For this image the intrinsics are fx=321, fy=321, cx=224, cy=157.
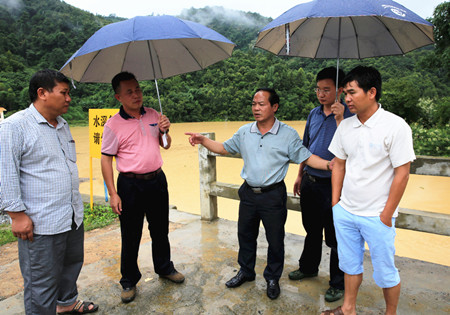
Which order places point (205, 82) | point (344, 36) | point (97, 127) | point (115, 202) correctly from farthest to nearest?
point (205, 82)
point (97, 127)
point (344, 36)
point (115, 202)

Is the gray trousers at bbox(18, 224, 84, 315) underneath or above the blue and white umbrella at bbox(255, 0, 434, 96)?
underneath

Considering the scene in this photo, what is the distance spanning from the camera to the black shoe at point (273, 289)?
2.19m

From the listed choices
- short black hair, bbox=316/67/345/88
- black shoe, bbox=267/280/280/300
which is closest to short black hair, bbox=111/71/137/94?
short black hair, bbox=316/67/345/88

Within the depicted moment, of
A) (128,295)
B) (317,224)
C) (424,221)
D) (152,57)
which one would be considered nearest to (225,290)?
(128,295)

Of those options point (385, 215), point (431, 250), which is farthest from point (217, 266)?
point (431, 250)

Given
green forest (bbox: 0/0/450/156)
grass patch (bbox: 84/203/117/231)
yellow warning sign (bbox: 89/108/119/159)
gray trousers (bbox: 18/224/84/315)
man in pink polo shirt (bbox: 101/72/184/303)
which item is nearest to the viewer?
gray trousers (bbox: 18/224/84/315)

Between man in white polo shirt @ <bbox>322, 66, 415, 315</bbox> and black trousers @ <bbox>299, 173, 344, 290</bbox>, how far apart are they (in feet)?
1.22

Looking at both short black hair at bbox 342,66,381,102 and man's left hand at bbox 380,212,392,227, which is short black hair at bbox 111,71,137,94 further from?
man's left hand at bbox 380,212,392,227

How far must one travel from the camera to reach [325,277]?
2.43 meters

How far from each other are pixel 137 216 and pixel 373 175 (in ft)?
5.09

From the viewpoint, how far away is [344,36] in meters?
2.38

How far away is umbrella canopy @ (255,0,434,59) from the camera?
2127 mm

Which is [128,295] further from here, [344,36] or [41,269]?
[344,36]

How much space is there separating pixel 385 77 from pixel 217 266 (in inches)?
1126
